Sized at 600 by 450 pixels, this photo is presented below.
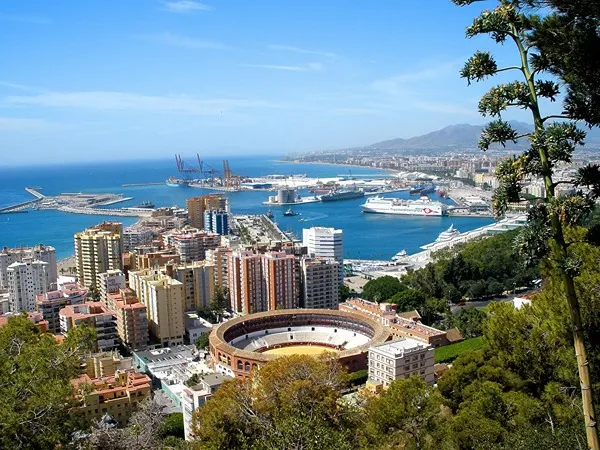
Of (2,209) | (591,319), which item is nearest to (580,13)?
(591,319)

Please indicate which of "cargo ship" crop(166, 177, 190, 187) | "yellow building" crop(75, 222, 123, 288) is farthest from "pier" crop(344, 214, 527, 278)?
Result: "cargo ship" crop(166, 177, 190, 187)

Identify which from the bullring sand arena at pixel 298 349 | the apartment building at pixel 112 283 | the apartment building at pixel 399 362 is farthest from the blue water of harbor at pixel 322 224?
the apartment building at pixel 399 362

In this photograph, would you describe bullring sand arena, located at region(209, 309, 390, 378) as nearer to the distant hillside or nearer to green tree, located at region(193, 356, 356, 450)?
green tree, located at region(193, 356, 356, 450)

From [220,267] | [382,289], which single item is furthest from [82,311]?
[382,289]

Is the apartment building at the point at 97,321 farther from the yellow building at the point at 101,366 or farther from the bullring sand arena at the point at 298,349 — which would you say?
the bullring sand arena at the point at 298,349

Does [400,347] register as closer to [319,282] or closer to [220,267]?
[319,282]

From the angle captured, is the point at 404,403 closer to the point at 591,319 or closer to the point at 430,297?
the point at 591,319
